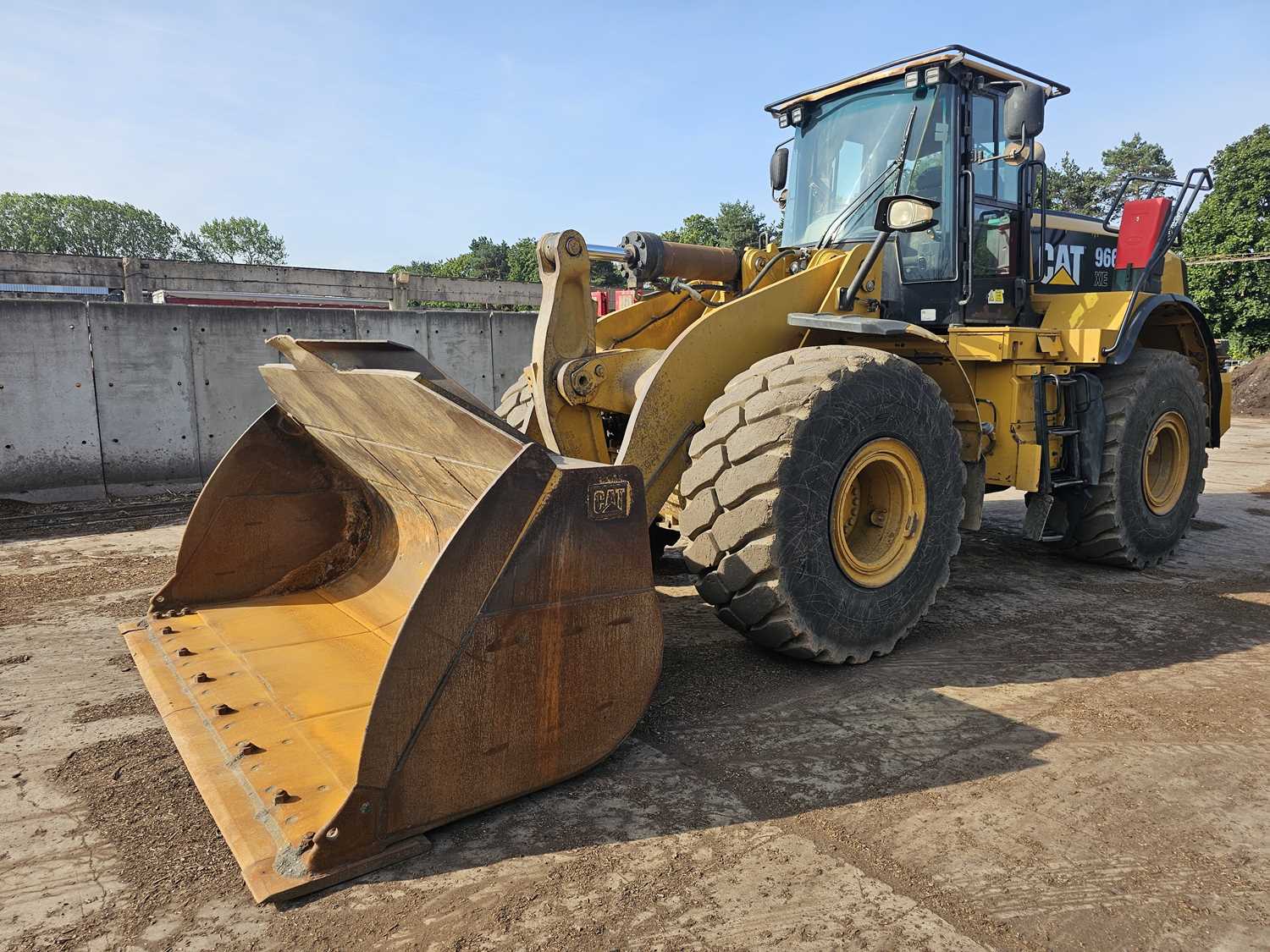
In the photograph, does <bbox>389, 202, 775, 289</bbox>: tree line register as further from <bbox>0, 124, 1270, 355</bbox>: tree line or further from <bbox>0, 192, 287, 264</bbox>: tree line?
<bbox>0, 192, 287, 264</bbox>: tree line

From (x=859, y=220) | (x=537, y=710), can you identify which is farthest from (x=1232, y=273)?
(x=537, y=710)

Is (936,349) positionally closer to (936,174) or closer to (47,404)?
(936,174)

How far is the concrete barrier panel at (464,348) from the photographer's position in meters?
11.4

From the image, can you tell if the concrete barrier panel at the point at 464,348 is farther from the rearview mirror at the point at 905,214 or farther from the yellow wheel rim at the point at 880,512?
the yellow wheel rim at the point at 880,512

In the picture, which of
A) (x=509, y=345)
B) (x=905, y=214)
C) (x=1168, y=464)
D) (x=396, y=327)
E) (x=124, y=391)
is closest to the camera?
(x=905, y=214)

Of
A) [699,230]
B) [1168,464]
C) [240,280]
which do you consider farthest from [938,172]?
[699,230]

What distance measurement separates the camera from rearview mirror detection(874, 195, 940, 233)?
4.76 m

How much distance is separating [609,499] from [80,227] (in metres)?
97.0

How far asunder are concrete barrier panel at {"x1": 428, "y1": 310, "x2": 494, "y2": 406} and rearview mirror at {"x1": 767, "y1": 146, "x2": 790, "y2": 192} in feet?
20.0

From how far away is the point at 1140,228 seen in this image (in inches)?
241

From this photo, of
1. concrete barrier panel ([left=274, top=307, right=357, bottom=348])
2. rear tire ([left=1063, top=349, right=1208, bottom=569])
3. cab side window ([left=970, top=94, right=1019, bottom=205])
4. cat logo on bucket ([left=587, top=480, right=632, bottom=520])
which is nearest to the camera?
cat logo on bucket ([left=587, top=480, right=632, bottom=520])

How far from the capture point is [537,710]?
2820 mm

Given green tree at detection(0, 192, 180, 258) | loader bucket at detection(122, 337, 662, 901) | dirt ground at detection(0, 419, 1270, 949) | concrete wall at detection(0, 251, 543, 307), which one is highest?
green tree at detection(0, 192, 180, 258)

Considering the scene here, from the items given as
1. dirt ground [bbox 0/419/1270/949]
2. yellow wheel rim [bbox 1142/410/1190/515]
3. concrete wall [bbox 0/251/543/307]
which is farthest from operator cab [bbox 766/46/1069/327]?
concrete wall [bbox 0/251/543/307]
